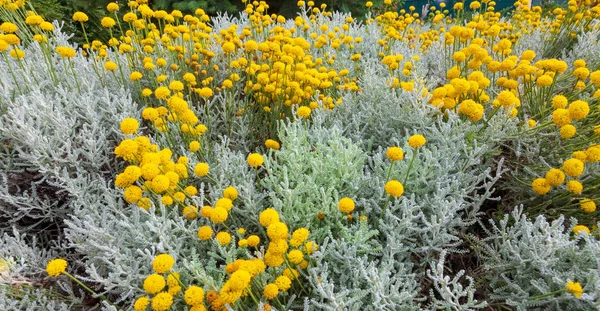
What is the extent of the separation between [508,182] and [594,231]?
1.40 ft

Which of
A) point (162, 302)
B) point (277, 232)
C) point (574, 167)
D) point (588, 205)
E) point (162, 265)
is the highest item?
point (574, 167)

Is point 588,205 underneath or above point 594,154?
underneath

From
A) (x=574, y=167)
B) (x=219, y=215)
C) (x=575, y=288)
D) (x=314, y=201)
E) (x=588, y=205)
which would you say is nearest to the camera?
(x=575, y=288)

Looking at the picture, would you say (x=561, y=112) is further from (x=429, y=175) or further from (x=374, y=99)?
(x=374, y=99)

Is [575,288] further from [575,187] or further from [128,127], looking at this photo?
[128,127]

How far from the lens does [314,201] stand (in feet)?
5.61

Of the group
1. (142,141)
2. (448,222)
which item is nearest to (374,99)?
(448,222)

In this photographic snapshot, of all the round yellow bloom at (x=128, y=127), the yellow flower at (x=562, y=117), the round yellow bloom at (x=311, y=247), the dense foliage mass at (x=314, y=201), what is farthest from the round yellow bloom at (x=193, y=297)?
the yellow flower at (x=562, y=117)

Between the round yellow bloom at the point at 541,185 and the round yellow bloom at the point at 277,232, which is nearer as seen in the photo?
the round yellow bloom at the point at 277,232

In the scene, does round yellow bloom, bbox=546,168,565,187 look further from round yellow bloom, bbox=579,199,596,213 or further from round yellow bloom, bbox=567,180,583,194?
round yellow bloom, bbox=579,199,596,213

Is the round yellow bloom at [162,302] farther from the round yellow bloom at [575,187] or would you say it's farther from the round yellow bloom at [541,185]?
the round yellow bloom at [575,187]

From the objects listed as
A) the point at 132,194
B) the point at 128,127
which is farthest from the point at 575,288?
the point at 128,127

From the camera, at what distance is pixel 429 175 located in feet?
5.23

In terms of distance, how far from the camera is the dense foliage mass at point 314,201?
1.27m
